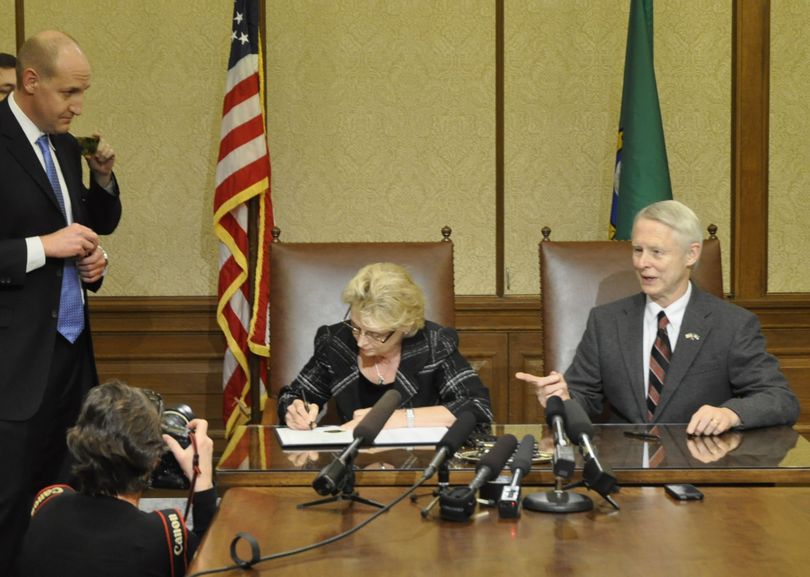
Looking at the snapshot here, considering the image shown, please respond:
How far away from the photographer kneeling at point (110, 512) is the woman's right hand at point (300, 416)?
2.47 ft

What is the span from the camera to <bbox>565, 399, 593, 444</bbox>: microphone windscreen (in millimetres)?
2211

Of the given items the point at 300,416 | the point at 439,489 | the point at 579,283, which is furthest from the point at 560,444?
the point at 579,283

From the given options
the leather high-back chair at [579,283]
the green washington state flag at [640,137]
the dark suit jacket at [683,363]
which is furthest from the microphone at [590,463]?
the green washington state flag at [640,137]

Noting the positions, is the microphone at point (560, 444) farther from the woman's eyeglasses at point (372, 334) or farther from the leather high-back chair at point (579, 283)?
the leather high-back chair at point (579, 283)

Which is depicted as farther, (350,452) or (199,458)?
(199,458)

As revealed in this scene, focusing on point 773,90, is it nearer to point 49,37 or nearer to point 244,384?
point 244,384

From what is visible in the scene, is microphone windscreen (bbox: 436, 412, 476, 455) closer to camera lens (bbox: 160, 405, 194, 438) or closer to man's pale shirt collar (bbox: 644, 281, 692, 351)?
camera lens (bbox: 160, 405, 194, 438)

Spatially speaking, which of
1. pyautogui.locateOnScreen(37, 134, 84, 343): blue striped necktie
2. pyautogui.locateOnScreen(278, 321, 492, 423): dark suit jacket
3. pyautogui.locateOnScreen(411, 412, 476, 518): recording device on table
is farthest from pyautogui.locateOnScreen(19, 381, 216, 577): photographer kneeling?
pyautogui.locateOnScreen(37, 134, 84, 343): blue striped necktie

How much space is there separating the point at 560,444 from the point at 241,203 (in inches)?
112

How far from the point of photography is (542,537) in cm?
205

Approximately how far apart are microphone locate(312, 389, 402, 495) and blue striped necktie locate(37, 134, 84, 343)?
5.21 ft

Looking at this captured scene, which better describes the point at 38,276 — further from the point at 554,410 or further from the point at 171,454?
the point at 554,410

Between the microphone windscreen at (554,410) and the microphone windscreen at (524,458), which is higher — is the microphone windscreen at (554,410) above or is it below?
above

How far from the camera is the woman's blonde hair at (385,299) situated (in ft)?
10.5
